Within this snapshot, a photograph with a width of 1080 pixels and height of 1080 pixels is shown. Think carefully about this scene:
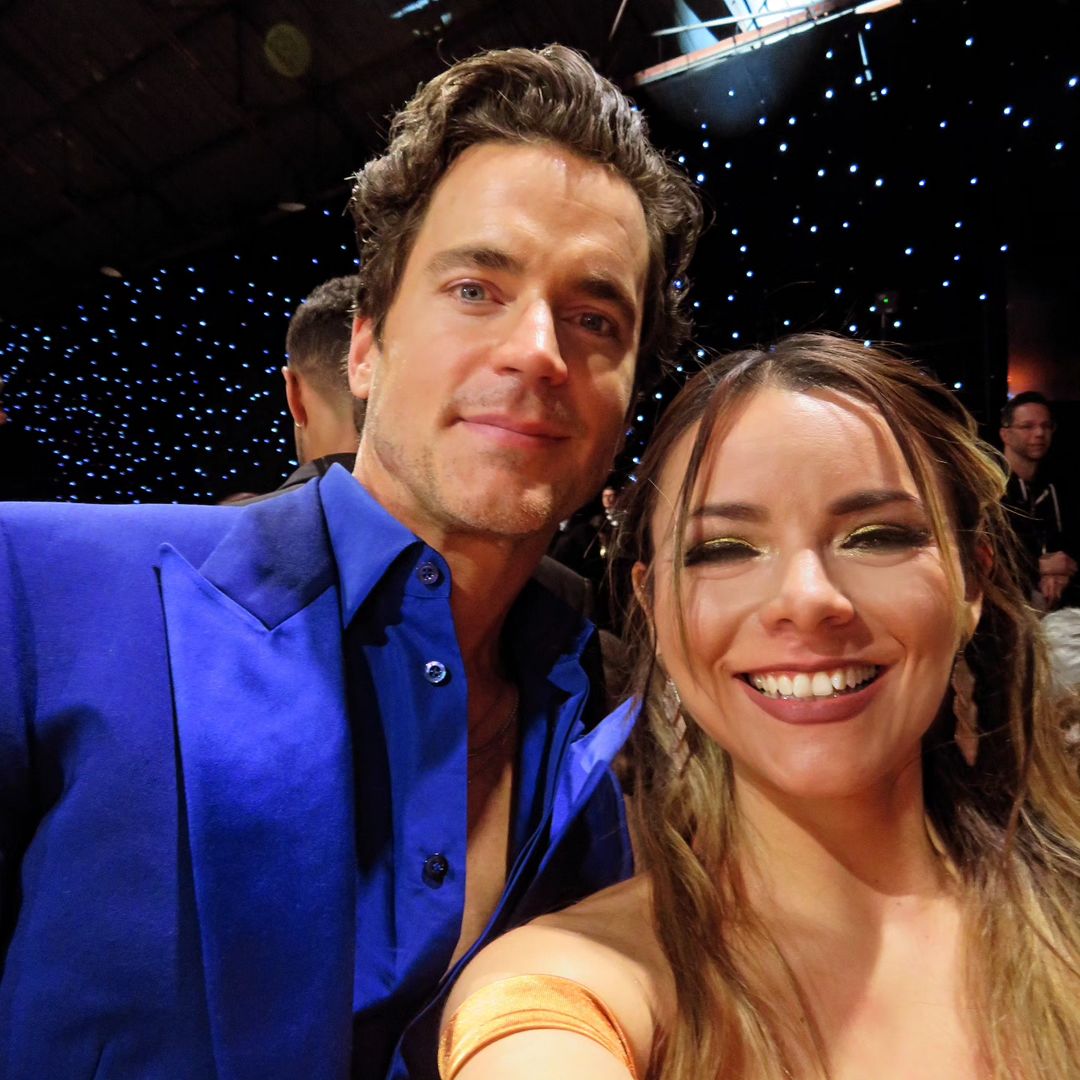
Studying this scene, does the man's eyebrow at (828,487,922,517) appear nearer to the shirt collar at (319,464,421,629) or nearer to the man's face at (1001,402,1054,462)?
the shirt collar at (319,464,421,629)

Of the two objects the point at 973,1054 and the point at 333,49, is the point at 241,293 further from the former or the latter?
the point at 973,1054

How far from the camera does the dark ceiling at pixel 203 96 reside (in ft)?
14.4

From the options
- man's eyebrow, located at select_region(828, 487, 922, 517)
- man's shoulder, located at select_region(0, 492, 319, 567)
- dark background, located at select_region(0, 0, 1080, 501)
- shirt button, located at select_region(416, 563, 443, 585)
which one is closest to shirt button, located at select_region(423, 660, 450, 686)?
shirt button, located at select_region(416, 563, 443, 585)

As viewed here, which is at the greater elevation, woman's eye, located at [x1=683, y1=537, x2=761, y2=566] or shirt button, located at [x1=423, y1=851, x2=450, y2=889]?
woman's eye, located at [x1=683, y1=537, x2=761, y2=566]

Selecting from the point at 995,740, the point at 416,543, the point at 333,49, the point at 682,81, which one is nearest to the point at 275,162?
the point at 333,49

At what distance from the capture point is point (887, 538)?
110 cm

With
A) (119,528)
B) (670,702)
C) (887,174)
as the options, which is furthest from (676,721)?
(887,174)

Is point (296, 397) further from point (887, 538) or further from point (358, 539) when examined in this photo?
point (887, 538)

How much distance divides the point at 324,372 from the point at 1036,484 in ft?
10.1

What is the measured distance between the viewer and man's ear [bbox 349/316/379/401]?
164 cm

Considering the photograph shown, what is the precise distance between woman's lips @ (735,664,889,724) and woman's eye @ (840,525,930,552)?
15cm

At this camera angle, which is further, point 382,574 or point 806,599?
point 382,574

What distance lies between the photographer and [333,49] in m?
4.66

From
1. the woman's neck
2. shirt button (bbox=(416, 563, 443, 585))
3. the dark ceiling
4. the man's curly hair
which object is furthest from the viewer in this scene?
the dark ceiling
